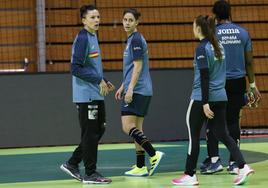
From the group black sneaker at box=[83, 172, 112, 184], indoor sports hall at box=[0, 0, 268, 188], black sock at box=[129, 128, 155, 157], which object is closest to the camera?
black sneaker at box=[83, 172, 112, 184]

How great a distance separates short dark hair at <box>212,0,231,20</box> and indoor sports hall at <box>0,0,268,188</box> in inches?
72.3

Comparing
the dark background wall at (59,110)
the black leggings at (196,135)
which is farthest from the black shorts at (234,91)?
the dark background wall at (59,110)

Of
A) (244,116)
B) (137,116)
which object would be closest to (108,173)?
(137,116)

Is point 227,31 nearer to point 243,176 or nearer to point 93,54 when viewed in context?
point 93,54

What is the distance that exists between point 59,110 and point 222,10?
499cm

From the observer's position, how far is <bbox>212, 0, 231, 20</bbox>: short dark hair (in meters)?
8.05

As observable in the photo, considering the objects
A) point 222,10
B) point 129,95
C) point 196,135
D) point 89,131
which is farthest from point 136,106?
point 222,10

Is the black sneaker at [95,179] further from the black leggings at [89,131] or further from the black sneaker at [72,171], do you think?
the black sneaker at [72,171]

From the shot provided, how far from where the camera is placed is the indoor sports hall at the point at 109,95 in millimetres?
8711

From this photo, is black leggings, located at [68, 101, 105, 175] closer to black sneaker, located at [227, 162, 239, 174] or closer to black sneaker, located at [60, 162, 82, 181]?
black sneaker, located at [60, 162, 82, 181]

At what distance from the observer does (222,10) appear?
8125 mm

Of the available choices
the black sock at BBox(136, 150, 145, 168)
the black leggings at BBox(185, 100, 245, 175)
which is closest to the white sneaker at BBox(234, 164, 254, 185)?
the black leggings at BBox(185, 100, 245, 175)

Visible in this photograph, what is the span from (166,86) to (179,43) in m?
2.55

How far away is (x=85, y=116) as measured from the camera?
7.42m
